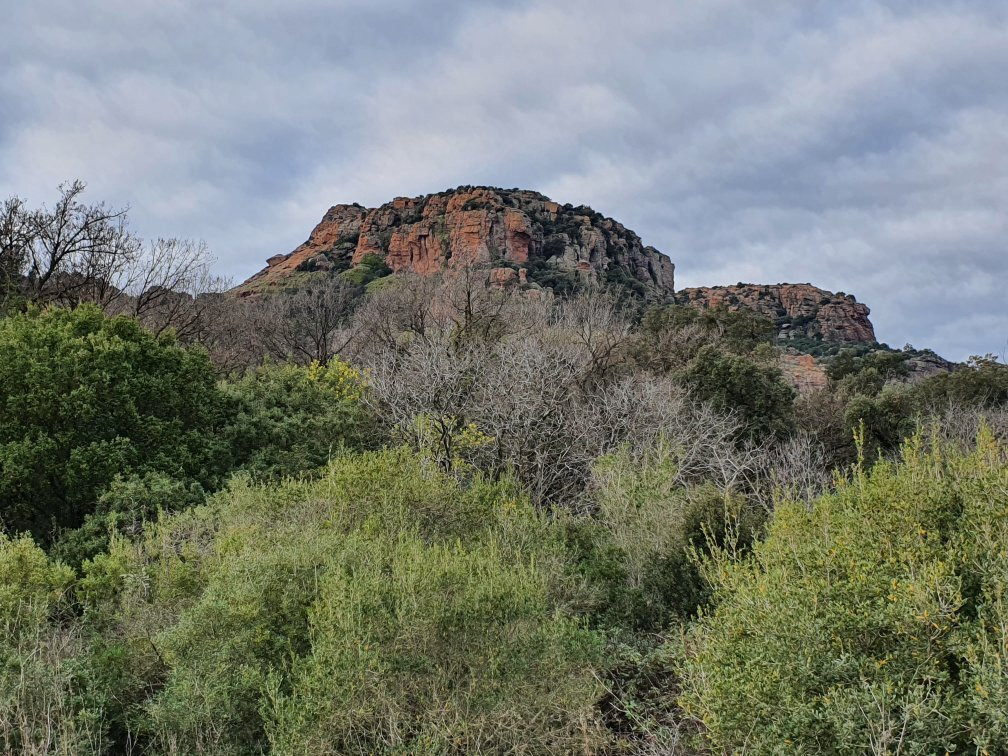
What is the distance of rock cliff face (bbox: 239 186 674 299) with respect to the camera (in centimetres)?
7012

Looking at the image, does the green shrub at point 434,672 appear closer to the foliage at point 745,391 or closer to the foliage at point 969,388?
the foliage at point 745,391

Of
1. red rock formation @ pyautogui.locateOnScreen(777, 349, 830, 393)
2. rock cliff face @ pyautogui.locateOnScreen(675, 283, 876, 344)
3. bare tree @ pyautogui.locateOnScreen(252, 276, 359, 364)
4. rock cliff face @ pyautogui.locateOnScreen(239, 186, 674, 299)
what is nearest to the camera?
bare tree @ pyautogui.locateOnScreen(252, 276, 359, 364)

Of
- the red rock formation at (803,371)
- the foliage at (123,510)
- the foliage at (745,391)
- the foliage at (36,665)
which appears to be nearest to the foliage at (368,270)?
the red rock formation at (803,371)

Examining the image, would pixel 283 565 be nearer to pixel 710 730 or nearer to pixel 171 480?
pixel 710 730

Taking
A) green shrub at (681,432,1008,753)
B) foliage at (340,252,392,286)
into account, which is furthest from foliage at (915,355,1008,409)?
foliage at (340,252,392,286)

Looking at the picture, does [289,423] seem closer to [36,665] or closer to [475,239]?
Answer: [36,665]

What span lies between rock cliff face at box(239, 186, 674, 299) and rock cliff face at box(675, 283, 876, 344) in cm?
763

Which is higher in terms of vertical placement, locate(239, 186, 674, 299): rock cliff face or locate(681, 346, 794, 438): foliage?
locate(239, 186, 674, 299): rock cliff face

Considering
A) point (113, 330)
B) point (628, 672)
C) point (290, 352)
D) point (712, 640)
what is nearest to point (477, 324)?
point (290, 352)

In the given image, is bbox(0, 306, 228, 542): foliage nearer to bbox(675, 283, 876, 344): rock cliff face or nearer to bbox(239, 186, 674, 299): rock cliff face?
bbox(239, 186, 674, 299): rock cliff face

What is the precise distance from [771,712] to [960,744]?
0.88 meters

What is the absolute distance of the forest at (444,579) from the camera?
11.9 ft

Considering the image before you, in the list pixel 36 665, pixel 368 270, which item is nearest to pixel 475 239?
pixel 368 270

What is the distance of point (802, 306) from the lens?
84875 mm
